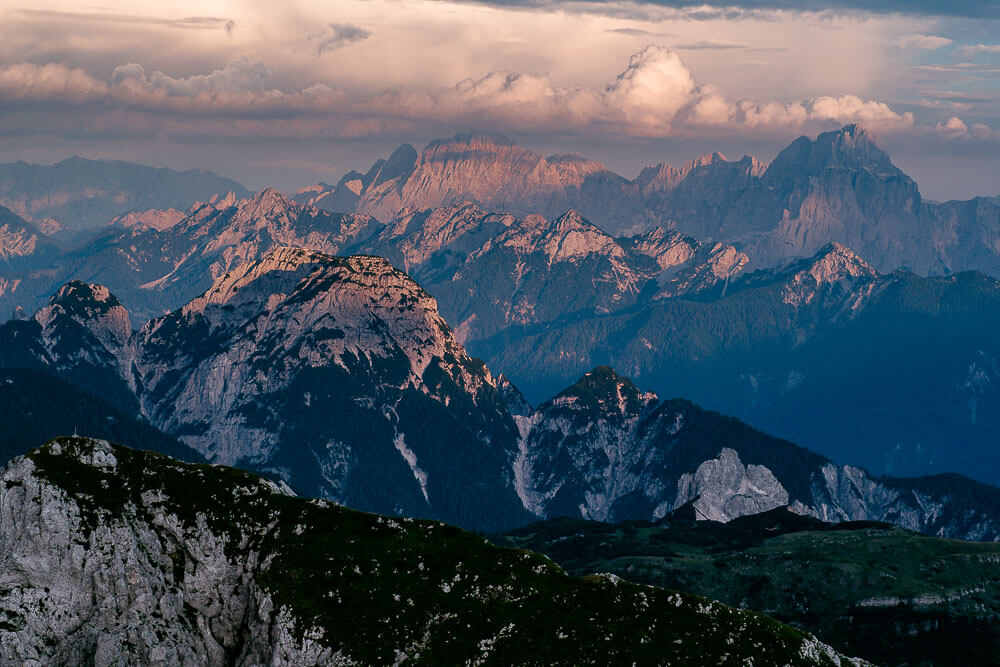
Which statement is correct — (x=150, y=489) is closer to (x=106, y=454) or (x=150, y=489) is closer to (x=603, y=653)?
(x=106, y=454)

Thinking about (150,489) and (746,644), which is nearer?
(746,644)

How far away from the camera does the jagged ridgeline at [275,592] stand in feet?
530

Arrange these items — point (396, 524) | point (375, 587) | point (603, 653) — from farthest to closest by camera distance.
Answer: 1. point (396, 524)
2. point (375, 587)
3. point (603, 653)

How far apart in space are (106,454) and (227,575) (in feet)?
90.0

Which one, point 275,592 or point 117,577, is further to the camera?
point 275,592

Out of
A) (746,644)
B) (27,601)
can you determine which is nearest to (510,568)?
(746,644)

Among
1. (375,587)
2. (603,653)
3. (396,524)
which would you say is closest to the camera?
(603,653)

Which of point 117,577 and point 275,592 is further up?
point 117,577

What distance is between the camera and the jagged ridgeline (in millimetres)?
161500

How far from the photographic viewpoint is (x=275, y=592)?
563ft

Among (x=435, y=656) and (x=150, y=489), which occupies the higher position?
(x=150, y=489)

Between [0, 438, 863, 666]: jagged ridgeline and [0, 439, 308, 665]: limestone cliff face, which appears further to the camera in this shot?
[0, 438, 863, 666]: jagged ridgeline

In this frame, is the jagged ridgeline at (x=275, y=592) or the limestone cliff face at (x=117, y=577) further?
the jagged ridgeline at (x=275, y=592)

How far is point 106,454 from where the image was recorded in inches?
7190
